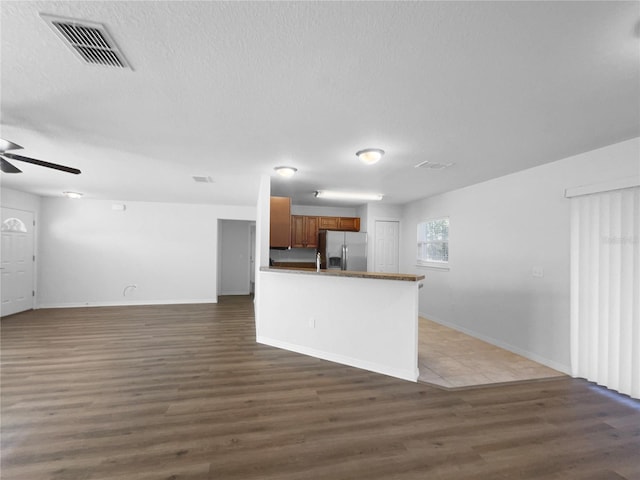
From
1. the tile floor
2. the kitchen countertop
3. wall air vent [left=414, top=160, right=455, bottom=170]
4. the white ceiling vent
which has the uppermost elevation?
wall air vent [left=414, top=160, right=455, bottom=170]

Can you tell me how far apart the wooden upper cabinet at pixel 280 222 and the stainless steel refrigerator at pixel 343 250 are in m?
1.83

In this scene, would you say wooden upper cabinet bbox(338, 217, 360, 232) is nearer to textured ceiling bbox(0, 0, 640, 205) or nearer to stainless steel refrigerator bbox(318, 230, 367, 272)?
stainless steel refrigerator bbox(318, 230, 367, 272)

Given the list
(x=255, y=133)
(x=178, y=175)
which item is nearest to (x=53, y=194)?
(x=178, y=175)

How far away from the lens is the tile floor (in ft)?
10.0

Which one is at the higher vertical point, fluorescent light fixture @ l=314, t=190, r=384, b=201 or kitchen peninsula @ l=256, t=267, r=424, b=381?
fluorescent light fixture @ l=314, t=190, r=384, b=201

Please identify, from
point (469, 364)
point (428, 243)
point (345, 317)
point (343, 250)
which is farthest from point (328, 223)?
point (469, 364)

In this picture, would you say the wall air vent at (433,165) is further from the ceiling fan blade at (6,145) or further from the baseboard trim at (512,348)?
the ceiling fan blade at (6,145)

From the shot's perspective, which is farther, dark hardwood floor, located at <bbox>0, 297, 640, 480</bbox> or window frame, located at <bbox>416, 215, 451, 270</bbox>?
window frame, located at <bbox>416, 215, 451, 270</bbox>

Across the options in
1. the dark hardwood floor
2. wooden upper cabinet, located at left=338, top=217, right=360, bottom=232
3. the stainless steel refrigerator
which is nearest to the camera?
the dark hardwood floor

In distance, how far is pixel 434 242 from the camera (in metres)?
5.84

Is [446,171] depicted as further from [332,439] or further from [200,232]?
[200,232]

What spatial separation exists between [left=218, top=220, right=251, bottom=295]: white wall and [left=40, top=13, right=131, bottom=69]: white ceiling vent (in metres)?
7.05

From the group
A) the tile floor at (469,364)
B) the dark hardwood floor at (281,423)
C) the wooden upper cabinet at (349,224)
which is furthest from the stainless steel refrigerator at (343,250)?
the dark hardwood floor at (281,423)

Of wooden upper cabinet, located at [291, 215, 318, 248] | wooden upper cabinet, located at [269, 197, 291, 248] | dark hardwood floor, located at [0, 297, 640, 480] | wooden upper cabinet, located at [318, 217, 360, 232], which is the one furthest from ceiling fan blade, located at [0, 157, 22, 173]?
wooden upper cabinet, located at [318, 217, 360, 232]
